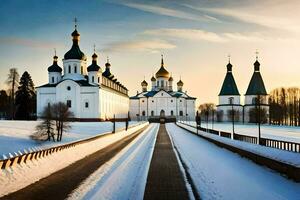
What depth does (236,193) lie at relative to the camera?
11641mm

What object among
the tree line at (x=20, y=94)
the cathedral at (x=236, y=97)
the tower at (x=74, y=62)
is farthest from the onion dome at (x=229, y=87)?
the tree line at (x=20, y=94)

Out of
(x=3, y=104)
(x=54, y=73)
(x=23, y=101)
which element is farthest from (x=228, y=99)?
(x=3, y=104)

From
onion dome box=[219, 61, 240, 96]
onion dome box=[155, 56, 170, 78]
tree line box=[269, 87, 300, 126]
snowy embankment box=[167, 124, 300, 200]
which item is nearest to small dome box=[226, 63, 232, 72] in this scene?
onion dome box=[219, 61, 240, 96]

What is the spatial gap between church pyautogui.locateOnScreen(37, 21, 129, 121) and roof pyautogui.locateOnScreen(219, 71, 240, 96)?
42.0m

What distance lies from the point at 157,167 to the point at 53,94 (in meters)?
73.1

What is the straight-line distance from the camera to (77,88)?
8519cm

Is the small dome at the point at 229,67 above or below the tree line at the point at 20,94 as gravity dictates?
above

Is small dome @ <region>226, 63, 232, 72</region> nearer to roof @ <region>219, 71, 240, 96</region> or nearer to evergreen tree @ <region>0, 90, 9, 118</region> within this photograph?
roof @ <region>219, 71, 240, 96</region>

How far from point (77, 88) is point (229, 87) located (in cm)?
5368

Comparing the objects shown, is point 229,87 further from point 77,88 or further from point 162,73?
point 77,88

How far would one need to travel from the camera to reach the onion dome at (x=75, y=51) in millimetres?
88438

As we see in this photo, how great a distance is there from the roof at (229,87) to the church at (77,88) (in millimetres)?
41960

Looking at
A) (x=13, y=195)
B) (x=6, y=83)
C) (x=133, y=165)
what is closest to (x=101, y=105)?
(x=6, y=83)

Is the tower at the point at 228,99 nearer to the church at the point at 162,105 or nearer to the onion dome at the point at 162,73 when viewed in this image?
the church at the point at 162,105
